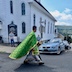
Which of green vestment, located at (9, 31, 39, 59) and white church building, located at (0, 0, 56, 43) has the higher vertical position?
white church building, located at (0, 0, 56, 43)

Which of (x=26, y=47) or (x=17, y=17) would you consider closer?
(x=26, y=47)

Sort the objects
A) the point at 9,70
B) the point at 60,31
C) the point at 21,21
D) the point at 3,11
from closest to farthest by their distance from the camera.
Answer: the point at 9,70, the point at 3,11, the point at 21,21, the point at 60,31

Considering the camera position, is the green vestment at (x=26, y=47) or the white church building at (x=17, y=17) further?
the white church building at (x=17, y=17)

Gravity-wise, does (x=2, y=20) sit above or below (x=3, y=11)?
below

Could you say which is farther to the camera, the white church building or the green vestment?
the white church building

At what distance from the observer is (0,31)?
18969 mm

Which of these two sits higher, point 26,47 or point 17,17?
point 17,17

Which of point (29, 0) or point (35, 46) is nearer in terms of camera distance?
point (35, 46)

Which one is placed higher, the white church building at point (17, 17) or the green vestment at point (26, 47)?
the white church building at point (17, 17)

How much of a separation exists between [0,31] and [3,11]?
8.45 ft

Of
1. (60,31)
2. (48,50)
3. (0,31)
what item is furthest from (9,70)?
(60,31)

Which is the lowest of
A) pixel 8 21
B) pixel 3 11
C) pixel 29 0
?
pixel 8 21

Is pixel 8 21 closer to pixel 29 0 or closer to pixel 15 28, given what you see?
pixel 15 28

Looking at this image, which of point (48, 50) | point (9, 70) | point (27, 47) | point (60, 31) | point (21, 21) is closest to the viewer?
point (9, 70)
